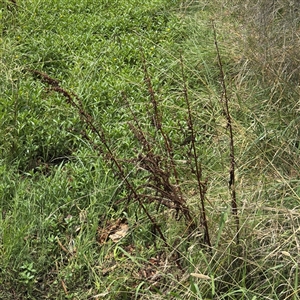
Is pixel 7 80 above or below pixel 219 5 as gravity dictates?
above

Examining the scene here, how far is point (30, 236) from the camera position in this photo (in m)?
2.95

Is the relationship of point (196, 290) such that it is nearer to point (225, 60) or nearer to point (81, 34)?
point (225, 60)

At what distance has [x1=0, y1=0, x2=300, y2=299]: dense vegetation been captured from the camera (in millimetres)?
2590

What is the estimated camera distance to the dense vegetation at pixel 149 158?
2.59m

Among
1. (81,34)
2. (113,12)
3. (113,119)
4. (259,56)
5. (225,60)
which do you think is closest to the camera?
(113,119)

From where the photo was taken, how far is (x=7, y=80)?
13.8 feet

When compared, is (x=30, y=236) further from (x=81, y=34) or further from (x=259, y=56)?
(x=81, y=34)

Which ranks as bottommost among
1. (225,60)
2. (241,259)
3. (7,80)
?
(225,60)

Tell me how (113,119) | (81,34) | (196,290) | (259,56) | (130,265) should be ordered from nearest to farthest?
(196,290)
(130,265)
(113,119)
(259,56)
(81,34)

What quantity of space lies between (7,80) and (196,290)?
2544 mm

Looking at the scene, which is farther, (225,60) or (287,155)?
(225,60)

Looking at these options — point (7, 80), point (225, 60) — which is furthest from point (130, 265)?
point (225, 60)

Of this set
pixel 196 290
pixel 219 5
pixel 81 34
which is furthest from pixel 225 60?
pixel 196 290

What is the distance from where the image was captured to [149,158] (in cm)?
260
